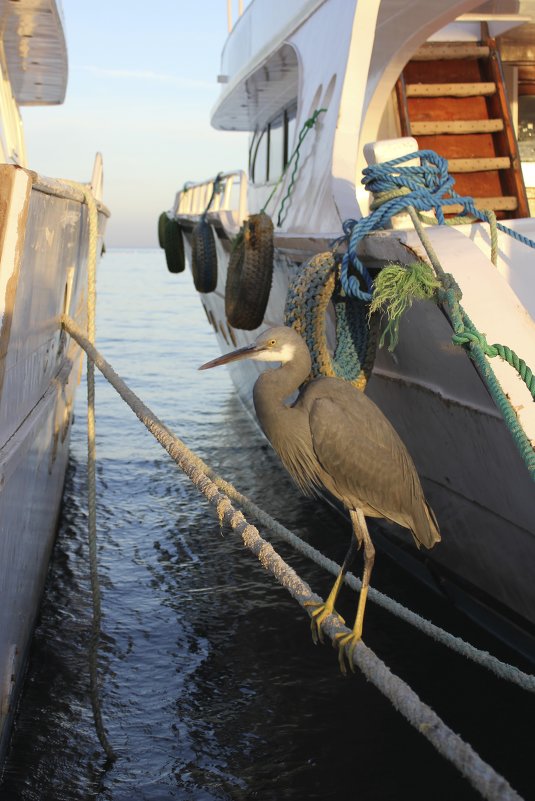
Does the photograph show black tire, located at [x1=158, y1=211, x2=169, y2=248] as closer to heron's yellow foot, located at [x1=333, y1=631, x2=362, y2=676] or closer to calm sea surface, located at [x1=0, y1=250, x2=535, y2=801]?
calm sea surface, located at [x1=0, y1=250, x2=535, y2=801]

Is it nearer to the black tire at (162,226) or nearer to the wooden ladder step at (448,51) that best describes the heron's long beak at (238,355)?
the wooden ladder step at (448,51)

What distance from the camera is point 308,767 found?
12.9 feet

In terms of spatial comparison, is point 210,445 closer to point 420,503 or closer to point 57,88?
point 57,88

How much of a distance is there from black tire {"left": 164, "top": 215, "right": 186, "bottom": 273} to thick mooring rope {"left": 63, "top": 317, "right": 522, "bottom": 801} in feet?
24.7

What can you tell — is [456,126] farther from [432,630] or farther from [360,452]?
[432,630]

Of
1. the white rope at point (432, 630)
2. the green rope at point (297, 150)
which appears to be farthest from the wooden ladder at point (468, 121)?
the white rope at point (432, 630)

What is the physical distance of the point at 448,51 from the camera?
8.03 meters

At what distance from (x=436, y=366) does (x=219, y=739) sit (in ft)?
6.36

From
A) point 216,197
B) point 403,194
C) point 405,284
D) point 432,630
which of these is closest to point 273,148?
point 216,197

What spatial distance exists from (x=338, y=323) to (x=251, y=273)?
59.0 inches

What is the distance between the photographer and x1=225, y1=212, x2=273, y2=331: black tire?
5.98m

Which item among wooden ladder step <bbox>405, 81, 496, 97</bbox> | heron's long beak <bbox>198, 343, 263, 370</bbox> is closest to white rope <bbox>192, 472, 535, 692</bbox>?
heron's long beak <bbox>198, 343, 263, 370</bbox>

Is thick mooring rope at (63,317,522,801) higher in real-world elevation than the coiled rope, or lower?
lower

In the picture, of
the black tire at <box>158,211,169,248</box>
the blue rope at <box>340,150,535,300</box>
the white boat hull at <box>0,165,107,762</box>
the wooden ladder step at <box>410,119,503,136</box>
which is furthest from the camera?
the black tire at <box>158,211,169,248</box>
